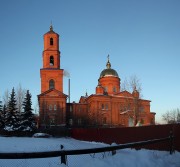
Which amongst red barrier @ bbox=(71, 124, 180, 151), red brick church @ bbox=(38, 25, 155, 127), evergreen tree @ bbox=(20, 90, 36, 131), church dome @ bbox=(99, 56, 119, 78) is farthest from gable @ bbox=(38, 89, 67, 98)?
red barrier @ bbox=(71, 124, 180, 151)

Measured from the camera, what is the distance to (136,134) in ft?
66.0

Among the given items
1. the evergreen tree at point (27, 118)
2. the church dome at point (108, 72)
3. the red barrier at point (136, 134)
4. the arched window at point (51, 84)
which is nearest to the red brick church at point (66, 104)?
the arched window at point (51, 84)

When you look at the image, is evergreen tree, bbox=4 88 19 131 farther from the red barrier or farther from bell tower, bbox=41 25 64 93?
the red barrier

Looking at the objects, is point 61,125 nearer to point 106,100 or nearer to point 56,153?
point 106,100

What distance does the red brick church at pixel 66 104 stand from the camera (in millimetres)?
62406

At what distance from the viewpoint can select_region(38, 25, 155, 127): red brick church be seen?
62406mm

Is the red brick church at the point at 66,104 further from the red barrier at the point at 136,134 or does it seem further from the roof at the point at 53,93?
the red barrier at the point at 136,134

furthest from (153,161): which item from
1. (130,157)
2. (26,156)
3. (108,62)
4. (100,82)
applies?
(108,62)

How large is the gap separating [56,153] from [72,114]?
62.8 metres

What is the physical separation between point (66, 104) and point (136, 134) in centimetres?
4835

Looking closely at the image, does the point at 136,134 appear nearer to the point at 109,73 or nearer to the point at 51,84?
the point at 51,84

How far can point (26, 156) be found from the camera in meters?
4.92

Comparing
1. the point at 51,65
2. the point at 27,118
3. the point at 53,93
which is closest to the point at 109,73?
the point at 51,65

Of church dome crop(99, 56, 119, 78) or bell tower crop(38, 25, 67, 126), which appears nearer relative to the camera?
bell tower crop(38, 25, 67, 126)
